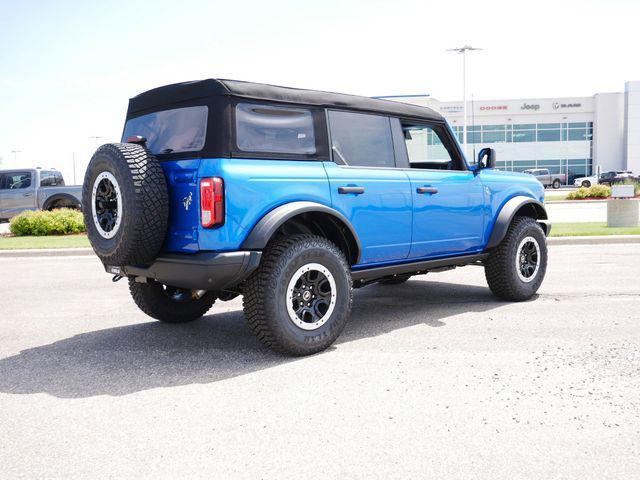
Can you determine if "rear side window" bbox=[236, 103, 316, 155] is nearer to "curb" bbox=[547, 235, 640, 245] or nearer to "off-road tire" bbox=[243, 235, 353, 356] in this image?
"off-road tire" bbox=[243, 235, 353, 356]

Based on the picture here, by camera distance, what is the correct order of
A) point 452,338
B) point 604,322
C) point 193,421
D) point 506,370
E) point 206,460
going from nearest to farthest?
point 206,460 → point 193,421 → point 506,370 → point 452,338 → point 604,322

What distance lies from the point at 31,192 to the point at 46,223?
10.7 ft

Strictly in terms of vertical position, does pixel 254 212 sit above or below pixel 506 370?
above

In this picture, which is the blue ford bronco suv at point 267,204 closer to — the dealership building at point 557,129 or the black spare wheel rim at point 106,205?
the black spare wheel rim at point 106,205

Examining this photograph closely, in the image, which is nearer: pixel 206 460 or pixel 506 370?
pixel 206 460

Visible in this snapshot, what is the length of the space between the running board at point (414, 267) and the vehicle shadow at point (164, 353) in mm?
481

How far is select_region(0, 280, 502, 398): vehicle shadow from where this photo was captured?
13.6 feet

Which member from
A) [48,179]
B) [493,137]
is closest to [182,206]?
[48,179]

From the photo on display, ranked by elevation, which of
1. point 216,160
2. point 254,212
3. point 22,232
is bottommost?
point 22,232

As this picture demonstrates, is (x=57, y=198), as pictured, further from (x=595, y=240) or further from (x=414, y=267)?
(x=414, y=267)

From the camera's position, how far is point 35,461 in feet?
9.57

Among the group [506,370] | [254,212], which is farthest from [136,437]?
[506,370]

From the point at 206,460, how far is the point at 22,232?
1654 centimetres

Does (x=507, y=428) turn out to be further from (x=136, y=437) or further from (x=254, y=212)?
(x=254, y=212)
